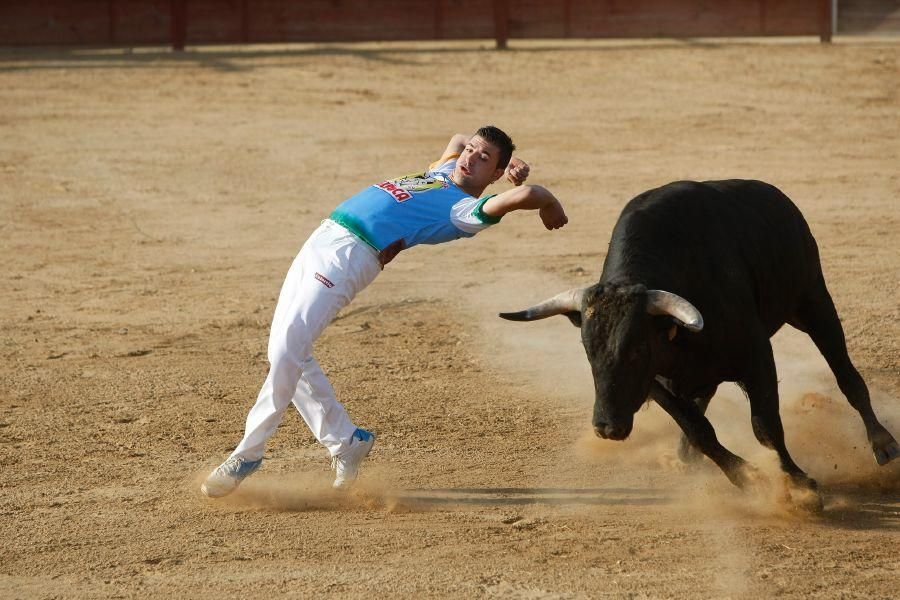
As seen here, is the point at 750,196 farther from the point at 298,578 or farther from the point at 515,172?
the point at 298,578

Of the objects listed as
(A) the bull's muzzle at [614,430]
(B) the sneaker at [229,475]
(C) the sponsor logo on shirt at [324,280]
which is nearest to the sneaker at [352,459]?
(B) the sneaker at [229,475]

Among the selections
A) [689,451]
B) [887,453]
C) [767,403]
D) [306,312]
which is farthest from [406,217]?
[887,453]

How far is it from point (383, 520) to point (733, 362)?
1719 mm

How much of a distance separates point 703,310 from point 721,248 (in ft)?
1.40

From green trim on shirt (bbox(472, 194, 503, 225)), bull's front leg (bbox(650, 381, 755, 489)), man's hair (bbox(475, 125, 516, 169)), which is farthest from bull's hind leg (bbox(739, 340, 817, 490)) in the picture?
man's hair (bbox(475, 125, 516, 169))

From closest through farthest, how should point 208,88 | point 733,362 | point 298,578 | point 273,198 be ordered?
1. point 298,578
2. point 733,362
3. point 273,198
4. point 208,88

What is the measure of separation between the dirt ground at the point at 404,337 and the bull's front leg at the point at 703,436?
0.19m

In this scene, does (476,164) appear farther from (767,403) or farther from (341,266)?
(767,403)

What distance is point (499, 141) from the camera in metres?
6.21

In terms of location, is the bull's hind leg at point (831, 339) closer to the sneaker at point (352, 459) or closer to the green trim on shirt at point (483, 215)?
the green trim on shirt at point (483, 215)

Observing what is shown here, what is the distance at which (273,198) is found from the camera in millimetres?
13266

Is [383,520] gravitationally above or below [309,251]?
below

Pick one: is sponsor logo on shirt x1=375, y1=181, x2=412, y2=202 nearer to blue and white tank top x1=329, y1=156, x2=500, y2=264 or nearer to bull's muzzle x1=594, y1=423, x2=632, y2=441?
blue and white tank top x1=329, y1=156, x2=500, y2=264

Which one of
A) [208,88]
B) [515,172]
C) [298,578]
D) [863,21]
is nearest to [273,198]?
[208,88]
